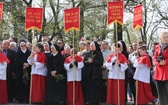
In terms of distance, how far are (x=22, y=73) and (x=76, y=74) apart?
A: 177 centimetres

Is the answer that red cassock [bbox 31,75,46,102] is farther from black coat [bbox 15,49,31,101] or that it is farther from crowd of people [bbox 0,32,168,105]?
black coat [bbox 15,49,31,101]

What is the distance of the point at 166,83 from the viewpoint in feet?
24.7

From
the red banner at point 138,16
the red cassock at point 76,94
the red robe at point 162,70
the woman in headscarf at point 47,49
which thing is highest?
the red banner at point 138,16

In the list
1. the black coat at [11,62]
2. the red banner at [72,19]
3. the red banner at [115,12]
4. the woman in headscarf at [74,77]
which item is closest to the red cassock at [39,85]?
the woman in headscarf at [74,77]

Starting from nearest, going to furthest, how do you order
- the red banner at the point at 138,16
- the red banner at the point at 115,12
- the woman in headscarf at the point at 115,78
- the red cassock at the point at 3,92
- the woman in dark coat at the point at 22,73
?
1. the red banner at the point at 138,16
2. the woman in headscarf at the point at 115,78
3. the red banner at the point at 115,12
4. the red cassock at the point at 3,92
5. the woman in dark coat at the point at 22,73

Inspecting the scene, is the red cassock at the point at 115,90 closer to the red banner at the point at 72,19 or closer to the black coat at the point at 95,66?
the black coat at the point at 95,66

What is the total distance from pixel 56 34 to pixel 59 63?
11848 mm

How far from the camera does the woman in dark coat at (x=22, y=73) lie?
10.2 meters

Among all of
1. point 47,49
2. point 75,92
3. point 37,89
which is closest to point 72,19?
point 47,49

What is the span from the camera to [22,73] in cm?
1034

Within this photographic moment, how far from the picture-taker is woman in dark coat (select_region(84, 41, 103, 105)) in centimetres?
976

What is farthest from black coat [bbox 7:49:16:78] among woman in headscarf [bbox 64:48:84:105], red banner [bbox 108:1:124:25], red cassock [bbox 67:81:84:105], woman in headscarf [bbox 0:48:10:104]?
red banner [bbox 108:1:124:25]

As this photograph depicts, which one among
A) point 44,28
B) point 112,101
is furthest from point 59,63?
point 44,28

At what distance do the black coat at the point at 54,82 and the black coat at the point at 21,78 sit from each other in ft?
2.85
